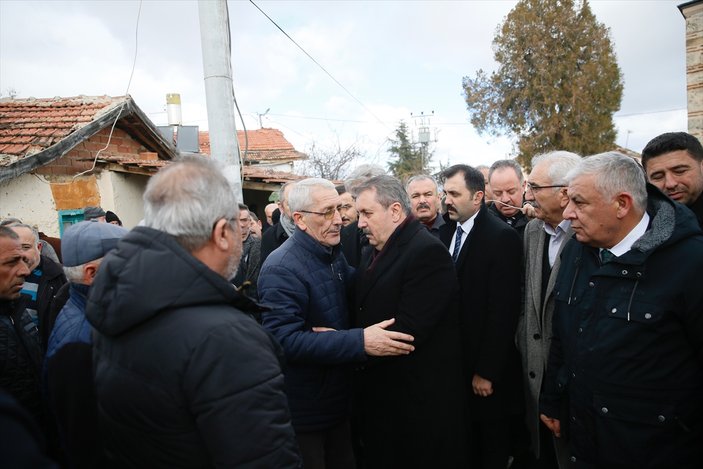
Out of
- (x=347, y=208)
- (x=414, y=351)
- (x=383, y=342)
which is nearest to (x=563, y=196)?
(x=414, y=351)

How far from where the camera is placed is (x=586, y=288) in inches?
89.7

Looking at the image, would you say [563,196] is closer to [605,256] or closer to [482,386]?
[605,256]

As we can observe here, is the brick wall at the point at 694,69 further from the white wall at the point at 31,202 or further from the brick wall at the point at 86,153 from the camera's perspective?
the white wall at the point at 31,202

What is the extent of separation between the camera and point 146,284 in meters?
1.32

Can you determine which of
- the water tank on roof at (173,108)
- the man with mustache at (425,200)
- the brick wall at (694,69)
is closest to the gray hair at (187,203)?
the man with mustache at (425,200)

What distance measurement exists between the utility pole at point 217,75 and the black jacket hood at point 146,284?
11.3 feet

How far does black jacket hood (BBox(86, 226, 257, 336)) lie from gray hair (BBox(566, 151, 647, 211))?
1.78m

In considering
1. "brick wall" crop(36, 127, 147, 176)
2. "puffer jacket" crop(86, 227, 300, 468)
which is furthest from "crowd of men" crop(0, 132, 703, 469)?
"brick wall" crop(36, 127, 147, 176)

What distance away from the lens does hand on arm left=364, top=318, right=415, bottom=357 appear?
8.25ft

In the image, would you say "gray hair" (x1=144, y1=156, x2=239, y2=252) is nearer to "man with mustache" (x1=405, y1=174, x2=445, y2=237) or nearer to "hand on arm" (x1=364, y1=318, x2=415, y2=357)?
"hand on arm" (x1=364, y1=318, x2=415, y2=357)

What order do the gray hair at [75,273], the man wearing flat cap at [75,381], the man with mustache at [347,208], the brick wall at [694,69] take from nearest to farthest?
the man wearing flat cap at [75,381] < the gray hair at [75,273] < the man with mustache at [347,208] < the brick wall at [694,69]

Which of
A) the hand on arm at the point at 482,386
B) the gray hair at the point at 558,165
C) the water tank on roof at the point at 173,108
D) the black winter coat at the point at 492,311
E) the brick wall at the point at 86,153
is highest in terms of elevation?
the water tank on roof at the point at 173,108

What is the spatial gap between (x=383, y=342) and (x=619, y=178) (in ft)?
4.70

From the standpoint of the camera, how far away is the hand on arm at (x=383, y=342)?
2516mm
